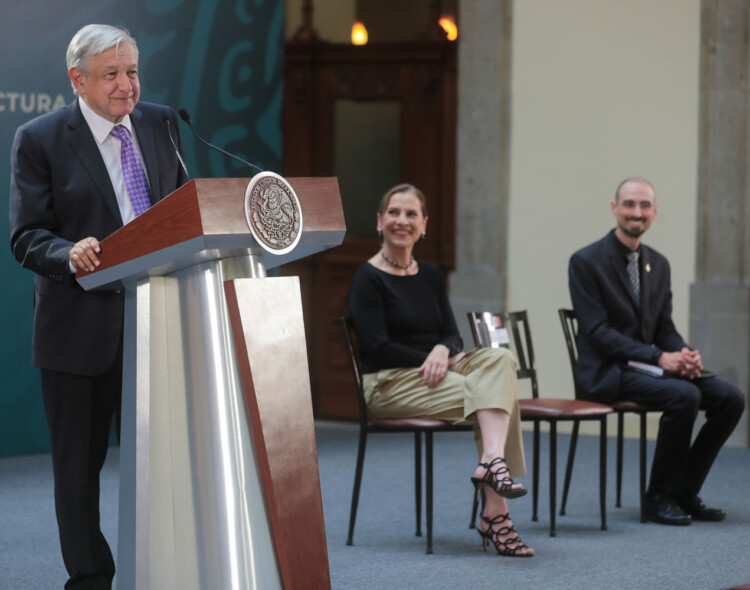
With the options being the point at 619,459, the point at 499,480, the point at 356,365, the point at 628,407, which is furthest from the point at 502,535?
the point at 619,459

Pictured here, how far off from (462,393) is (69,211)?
1810 millimetres

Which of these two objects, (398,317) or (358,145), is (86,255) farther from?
(358,145)

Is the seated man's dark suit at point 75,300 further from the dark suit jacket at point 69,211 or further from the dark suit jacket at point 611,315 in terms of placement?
the dark suit jacket at point 611,315

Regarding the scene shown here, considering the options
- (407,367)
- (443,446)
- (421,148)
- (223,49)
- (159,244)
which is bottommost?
(443,446)

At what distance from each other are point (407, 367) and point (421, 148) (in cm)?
321

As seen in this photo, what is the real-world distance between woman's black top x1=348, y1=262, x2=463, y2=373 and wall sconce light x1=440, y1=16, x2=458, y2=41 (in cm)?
316

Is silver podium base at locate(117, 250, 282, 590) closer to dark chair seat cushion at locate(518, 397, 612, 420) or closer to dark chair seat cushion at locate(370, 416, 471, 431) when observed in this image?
dark chair seat cushion at locate(370, 416, 471, 431)

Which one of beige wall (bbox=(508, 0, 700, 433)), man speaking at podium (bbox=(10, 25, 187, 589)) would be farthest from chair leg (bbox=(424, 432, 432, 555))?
beige wall (bbox=(508, 0, 700, 433))

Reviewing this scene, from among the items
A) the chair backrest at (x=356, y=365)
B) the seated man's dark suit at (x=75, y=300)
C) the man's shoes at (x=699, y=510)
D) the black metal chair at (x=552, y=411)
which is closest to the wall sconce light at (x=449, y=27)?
the black metal chair at (x=552, y=411)

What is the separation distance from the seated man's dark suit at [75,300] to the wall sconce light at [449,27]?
183 inches

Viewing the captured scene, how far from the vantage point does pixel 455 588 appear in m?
3.54

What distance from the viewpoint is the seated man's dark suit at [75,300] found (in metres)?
2.64

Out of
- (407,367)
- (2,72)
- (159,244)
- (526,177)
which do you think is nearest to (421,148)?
(526,177)

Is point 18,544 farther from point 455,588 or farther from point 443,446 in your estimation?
point 443,446
